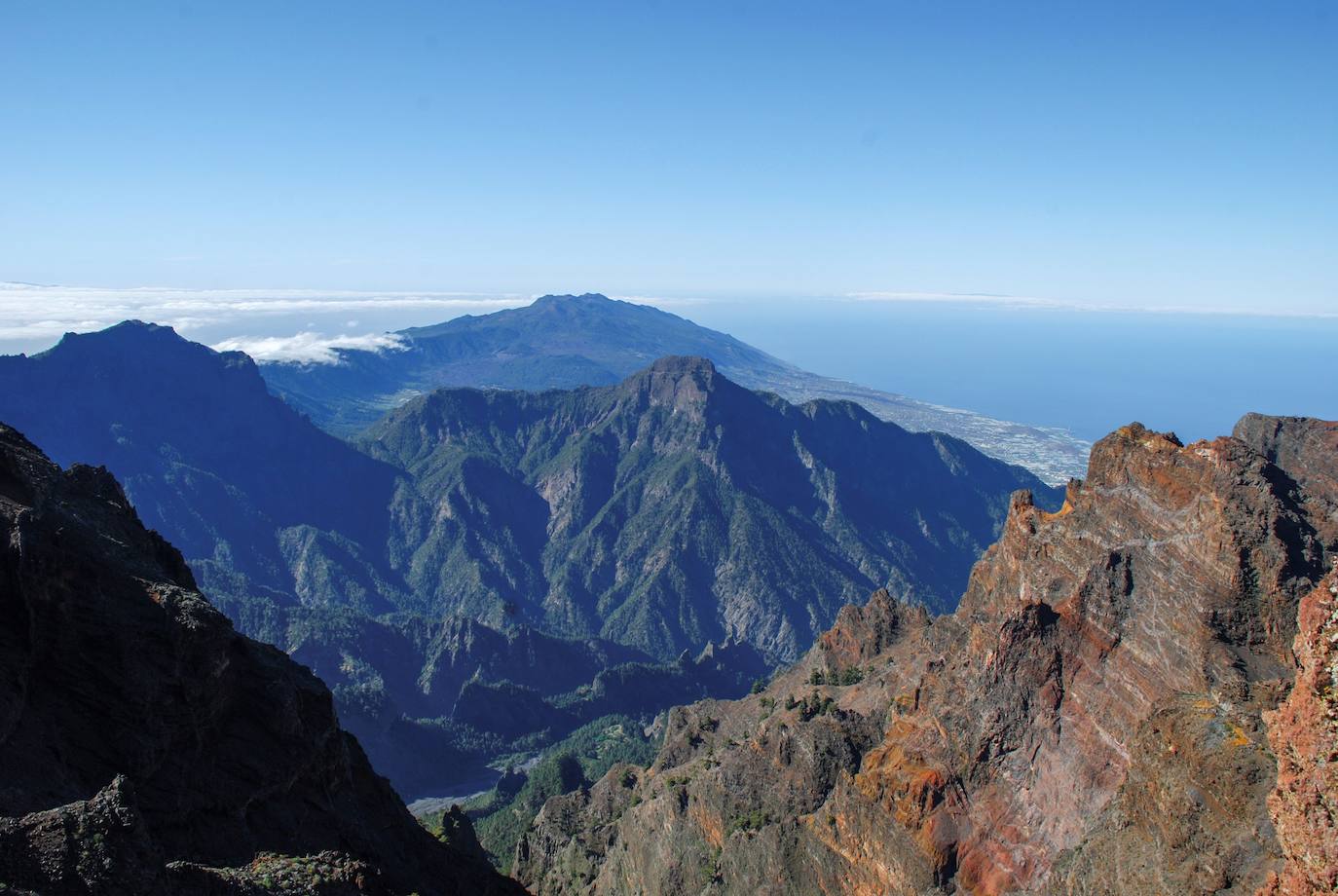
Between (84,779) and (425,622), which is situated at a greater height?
(84,779)

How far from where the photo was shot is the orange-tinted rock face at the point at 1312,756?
44.6 ft

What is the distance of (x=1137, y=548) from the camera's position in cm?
3947

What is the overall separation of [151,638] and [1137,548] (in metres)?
41.8

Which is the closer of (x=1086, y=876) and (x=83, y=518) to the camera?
(x=83, y=518)

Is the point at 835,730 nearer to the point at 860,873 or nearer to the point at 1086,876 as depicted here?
the point at 860,873

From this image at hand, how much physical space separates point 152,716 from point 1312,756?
93.1 feet

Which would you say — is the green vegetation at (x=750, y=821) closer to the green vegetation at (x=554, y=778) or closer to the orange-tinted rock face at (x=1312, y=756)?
the green vegetation at (x=554, y=778)

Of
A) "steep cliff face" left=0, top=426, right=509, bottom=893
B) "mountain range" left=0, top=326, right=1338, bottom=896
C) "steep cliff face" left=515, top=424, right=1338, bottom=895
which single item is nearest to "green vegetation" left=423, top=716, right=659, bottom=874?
"mountain range" left=0, top=326, right=1338, bottom=896

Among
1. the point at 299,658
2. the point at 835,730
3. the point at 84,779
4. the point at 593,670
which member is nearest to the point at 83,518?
the point at 84,779

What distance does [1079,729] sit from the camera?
3797 centimetres

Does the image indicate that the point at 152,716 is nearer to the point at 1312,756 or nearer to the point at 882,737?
the point at 1312,756

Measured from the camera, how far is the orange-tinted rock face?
44.6 feet

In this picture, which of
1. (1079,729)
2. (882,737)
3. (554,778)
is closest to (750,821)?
(882,737)

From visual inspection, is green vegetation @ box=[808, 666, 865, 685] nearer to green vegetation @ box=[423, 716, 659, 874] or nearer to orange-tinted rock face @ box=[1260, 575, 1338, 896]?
green vegetation @ box=[423, 716, 659, 874]
